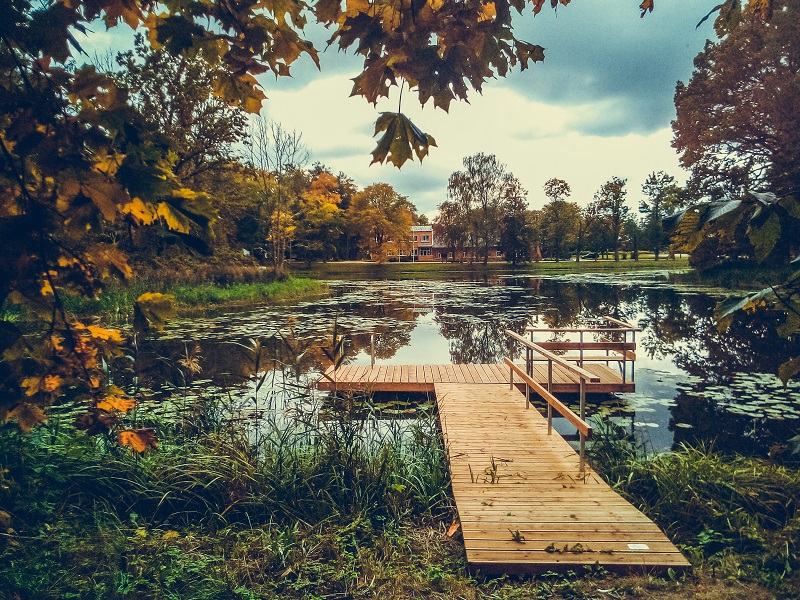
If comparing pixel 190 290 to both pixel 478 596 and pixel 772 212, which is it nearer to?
pixel 478 596

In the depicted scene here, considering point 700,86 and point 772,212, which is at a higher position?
point 700,86

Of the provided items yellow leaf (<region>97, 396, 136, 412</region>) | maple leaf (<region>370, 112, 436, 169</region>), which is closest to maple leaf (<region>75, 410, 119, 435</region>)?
yellow leaf (<region>97, 396, 136, 412</region>)

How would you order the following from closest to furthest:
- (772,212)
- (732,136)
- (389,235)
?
(772,212) < (732,136) < (389,235)

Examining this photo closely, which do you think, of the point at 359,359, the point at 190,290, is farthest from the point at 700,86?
the point at 190,290

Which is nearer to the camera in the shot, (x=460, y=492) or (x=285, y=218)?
(x=460, y=492)

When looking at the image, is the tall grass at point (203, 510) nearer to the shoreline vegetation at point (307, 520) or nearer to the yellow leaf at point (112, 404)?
the shoreline vegetation at point (307, 520)

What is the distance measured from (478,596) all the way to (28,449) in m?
3.90

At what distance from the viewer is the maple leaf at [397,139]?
1.92 metres

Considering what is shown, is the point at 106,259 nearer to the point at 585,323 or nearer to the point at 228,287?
the point at 585,323

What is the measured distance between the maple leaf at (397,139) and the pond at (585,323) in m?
1.36

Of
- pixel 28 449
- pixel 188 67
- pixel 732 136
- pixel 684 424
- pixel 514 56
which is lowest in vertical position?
pixel 684 424

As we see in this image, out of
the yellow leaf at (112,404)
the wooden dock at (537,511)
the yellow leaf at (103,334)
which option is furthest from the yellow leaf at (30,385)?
the wooden dock at (537,511)

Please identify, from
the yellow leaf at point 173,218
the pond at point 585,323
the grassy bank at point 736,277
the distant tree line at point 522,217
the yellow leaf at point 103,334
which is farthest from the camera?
the distant tree line at point 522,217

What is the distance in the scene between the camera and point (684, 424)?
618cm
